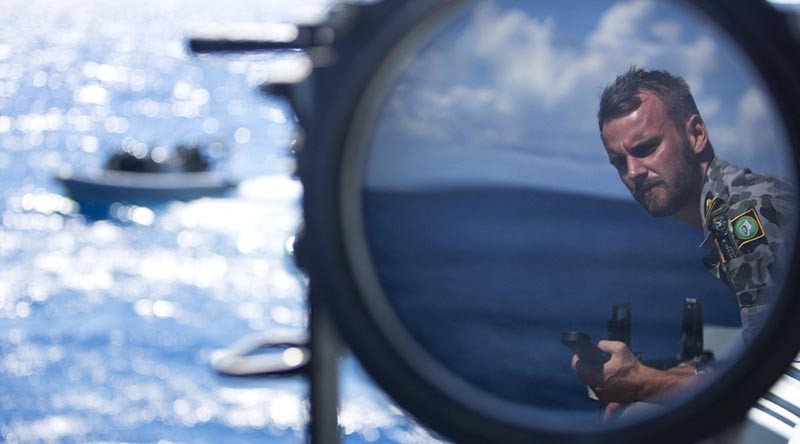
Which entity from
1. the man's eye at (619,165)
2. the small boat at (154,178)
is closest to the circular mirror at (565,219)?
the man's eye at (619,165)

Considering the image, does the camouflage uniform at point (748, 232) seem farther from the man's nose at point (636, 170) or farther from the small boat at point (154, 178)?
the small boat at point (154, 178)

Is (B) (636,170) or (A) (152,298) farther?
(A) (152,298)

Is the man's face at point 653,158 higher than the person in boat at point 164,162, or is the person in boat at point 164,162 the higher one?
the man's face at point 653,158

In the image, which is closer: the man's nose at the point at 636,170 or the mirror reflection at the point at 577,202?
the mirror reflection at the point at 577,202

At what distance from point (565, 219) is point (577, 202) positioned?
1.4 inches

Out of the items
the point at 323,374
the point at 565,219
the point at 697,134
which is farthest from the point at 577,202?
the point at 323,374

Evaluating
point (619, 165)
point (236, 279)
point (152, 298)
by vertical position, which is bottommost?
point (152, 298)

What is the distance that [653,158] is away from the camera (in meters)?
1.08

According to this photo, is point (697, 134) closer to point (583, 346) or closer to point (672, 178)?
point (672, 178)

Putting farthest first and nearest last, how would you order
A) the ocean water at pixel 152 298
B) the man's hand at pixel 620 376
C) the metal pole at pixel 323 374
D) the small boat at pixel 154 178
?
the small boat at pixel 154 178
the ocean water at pixel 152 298
the man's hand at pixel 620 376
the metal pole at pixel 323 374

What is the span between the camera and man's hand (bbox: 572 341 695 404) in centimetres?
102

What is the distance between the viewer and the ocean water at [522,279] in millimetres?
966

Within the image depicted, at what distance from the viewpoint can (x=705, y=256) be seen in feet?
3.55

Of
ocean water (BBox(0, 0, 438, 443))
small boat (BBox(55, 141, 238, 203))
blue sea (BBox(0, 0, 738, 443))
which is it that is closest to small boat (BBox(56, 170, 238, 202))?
small boat (BBox(55, 141, 238, 203))
